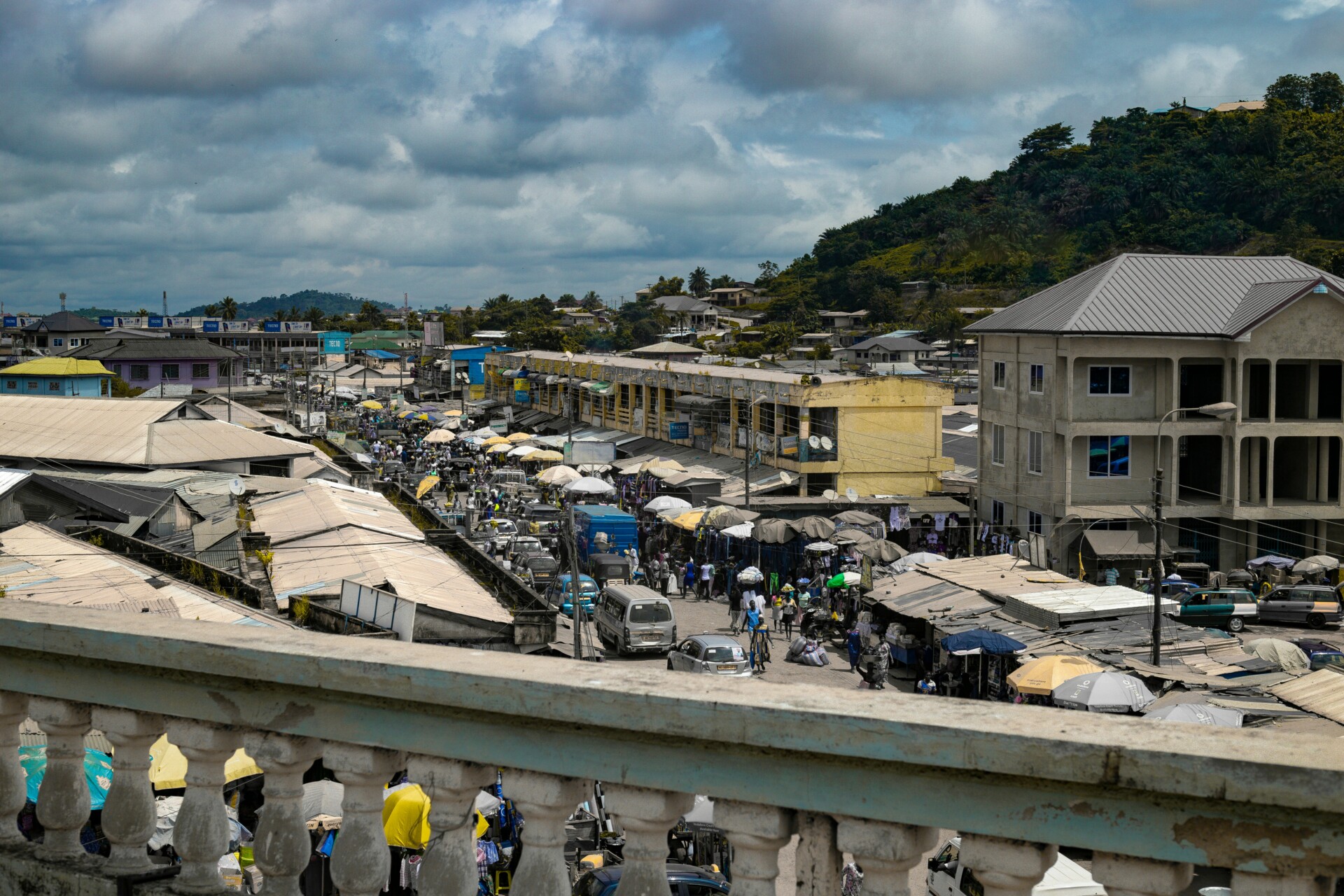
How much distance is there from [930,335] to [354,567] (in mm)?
97269

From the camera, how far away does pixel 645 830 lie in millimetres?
3184

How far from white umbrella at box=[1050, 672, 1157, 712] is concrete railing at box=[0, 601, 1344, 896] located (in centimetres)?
1576

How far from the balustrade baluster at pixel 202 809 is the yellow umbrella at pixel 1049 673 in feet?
55.5

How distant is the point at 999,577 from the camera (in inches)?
1057

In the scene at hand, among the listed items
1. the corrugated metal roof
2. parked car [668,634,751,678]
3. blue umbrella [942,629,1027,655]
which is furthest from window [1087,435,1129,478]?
the corrugated metal roof

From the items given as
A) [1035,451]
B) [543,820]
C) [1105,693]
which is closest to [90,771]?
[543,820]

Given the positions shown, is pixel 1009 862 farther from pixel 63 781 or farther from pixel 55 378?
pixel 55 378

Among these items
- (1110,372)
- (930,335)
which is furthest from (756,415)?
(930,335)

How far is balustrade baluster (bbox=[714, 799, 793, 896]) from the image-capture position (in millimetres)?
3086

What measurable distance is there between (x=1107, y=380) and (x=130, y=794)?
123 ft

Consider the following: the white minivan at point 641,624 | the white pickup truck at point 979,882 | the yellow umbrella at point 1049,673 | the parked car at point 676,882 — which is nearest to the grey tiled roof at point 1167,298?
the white minivan at point 641,624

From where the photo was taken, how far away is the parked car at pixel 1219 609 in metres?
28.1

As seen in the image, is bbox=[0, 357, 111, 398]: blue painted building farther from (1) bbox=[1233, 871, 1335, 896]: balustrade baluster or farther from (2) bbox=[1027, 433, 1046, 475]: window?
(1) bbox=[1233, 871, 1335, 896]: balustrade baluster

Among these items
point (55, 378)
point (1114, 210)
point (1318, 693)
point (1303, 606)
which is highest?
point (1114, 210)
